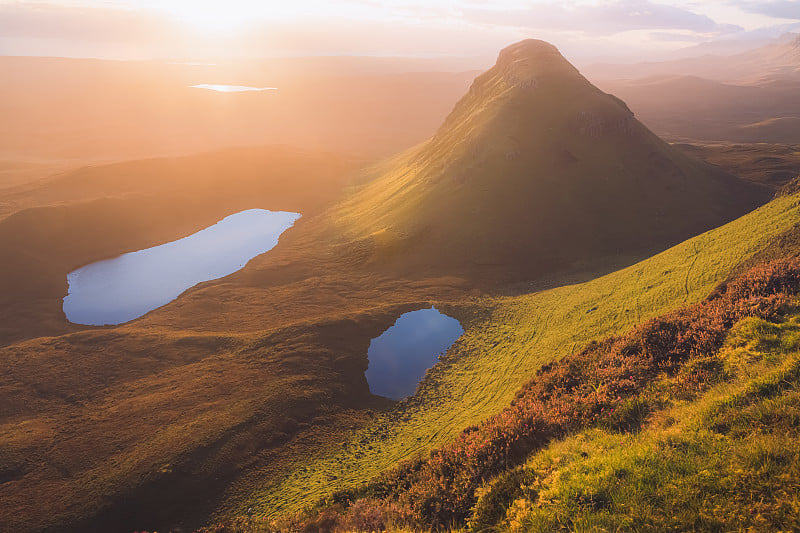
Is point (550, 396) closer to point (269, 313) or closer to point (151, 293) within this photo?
point (269, 313)

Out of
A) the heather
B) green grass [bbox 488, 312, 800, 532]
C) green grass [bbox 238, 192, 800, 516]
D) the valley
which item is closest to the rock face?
the valley

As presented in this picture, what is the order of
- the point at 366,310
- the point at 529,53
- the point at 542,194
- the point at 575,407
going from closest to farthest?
1. the point at 575,407
2. the point at 366,310
3. the point at 542,194
4. the point at 529,53

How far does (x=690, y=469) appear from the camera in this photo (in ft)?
24.4

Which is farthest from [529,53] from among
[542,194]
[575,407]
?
[575,407]

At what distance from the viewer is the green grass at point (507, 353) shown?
63.9ft

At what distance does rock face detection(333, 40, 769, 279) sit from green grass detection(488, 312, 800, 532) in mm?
33883

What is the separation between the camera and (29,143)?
550ft

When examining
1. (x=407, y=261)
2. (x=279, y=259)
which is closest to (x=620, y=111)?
(x=407, y=261)

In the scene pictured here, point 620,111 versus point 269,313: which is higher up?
point 620,111

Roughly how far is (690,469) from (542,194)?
50160 millimetres

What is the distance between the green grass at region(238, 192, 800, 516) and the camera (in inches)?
767

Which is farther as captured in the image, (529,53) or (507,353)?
(529,53)

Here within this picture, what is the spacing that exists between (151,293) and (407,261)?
3668cm

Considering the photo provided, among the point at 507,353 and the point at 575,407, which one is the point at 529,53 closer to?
the point at 507,353
